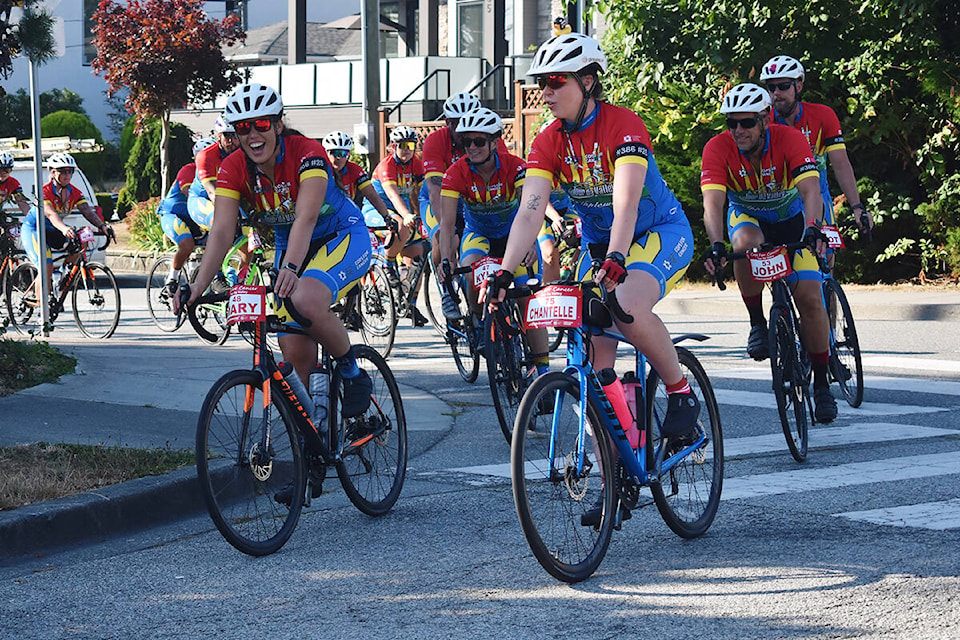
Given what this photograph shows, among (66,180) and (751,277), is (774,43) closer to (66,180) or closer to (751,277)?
(66,180)

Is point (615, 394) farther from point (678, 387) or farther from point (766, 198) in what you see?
point (766, 198)

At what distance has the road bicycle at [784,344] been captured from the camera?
25.2 ft

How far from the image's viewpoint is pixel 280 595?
523 cm

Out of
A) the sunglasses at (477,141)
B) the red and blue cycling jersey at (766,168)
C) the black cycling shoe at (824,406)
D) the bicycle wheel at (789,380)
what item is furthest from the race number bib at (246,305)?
the black cycling shoe at (824,406)

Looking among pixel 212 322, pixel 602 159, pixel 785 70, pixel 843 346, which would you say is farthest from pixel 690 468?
pixel 212 322

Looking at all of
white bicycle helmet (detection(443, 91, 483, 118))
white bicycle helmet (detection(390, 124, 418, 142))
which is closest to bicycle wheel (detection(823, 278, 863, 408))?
white bicycle helmet (detection(443, 91, 483, 118))

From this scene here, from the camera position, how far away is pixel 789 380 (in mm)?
7879

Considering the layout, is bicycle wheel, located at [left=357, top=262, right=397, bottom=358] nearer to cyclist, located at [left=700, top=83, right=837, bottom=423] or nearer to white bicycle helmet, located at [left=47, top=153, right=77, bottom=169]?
white bicycle helmet, located at [left=47, top=153, right=77, bottom=169]

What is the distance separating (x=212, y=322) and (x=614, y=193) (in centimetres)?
886

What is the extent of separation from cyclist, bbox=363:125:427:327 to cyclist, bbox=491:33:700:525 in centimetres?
782

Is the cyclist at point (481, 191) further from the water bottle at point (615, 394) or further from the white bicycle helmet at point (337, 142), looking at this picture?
the white bicycle helmet at point (337, 142)

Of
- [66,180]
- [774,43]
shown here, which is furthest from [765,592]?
[774,43]

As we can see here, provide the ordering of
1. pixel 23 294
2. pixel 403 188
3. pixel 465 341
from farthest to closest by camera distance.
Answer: pixel 23 294 < pixel 403 188 < pixel 465 341

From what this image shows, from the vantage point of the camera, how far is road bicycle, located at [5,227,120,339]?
14719 millimetres
